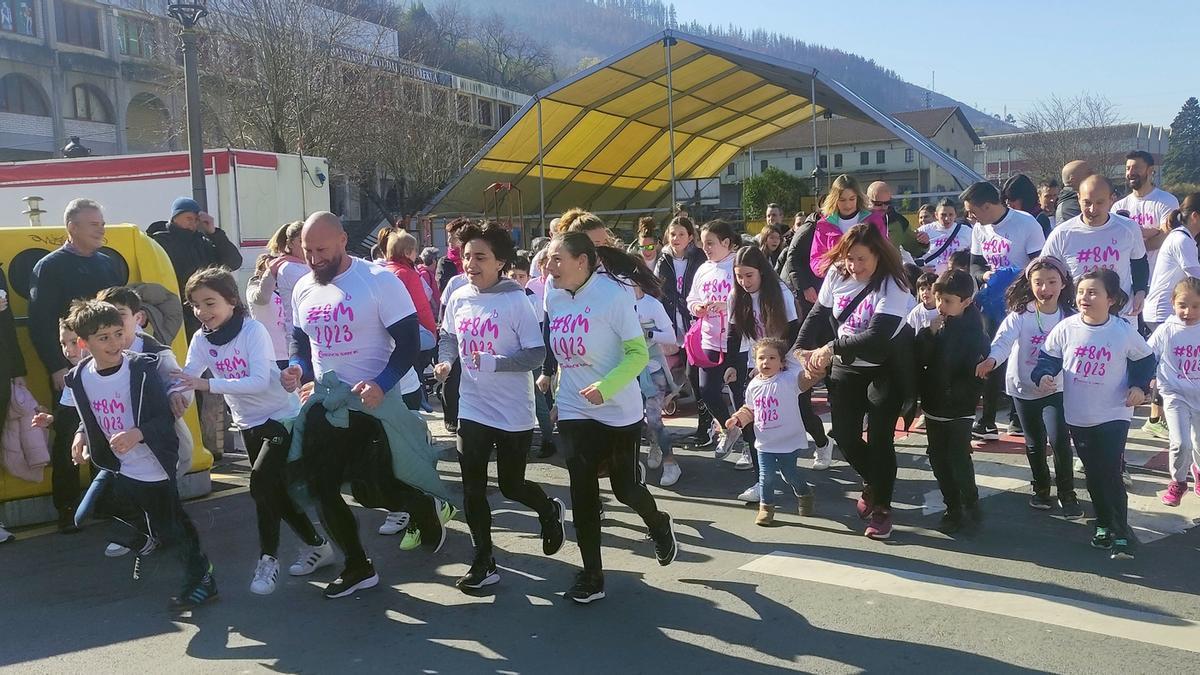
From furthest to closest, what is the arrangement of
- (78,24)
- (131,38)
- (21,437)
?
(131,38), (78,24), (21,437)

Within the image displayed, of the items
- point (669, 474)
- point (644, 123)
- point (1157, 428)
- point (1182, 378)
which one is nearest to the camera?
point (1182, 378)

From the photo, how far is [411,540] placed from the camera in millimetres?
5625

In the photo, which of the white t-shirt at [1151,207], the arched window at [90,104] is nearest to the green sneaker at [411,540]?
the white t-shirt at [1151,207]

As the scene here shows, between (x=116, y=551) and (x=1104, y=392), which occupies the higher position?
(x=1104, y=392)

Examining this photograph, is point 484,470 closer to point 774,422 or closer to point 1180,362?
point 774,422

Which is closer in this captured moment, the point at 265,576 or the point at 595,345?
the point at 595,345

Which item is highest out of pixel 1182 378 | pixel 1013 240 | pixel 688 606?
pixel 1013 240

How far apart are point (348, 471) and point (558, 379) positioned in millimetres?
1158

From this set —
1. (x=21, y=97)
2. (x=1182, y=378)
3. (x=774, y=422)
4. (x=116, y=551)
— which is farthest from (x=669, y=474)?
(x=21, y=97)

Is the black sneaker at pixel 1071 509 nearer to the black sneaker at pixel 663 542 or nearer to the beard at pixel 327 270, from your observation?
the black sneaker at pixel 663 542

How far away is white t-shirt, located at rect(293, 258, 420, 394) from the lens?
188 inches

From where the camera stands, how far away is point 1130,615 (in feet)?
13.9

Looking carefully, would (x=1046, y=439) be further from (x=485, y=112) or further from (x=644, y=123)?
(x=485, y=112)

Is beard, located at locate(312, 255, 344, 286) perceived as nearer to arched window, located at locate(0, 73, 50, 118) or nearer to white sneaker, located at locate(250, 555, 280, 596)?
white sneaker, located at locate(250, 555, 280, 596)
